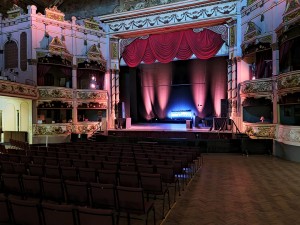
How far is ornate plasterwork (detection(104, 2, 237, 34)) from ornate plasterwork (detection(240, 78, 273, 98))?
14.9 ft

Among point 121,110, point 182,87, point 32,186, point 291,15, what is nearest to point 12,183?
point 32,186

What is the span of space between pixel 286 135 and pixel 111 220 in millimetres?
9461

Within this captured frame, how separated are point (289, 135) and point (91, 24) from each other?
13.7m

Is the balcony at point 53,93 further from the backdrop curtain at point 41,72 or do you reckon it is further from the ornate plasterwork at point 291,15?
the ornate plasterwork at point 291,15

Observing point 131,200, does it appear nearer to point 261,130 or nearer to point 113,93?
point 261,130

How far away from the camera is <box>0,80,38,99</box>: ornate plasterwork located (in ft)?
40.2

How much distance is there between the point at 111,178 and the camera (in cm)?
506

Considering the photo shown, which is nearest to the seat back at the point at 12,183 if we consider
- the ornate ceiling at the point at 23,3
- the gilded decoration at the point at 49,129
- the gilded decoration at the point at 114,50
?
the gilded decoration at the point at 49,129

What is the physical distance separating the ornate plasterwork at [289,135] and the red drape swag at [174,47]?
21.2 ft

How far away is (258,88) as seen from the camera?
12586 mm

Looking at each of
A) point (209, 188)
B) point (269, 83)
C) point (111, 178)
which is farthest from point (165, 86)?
point (111, 178)

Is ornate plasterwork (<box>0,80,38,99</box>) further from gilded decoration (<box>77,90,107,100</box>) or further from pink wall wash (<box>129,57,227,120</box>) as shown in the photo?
pink wall wash (<box>129,57,227,120</box>)

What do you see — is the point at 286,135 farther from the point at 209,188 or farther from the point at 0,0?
the point at 0,0

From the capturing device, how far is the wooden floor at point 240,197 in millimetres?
4523
